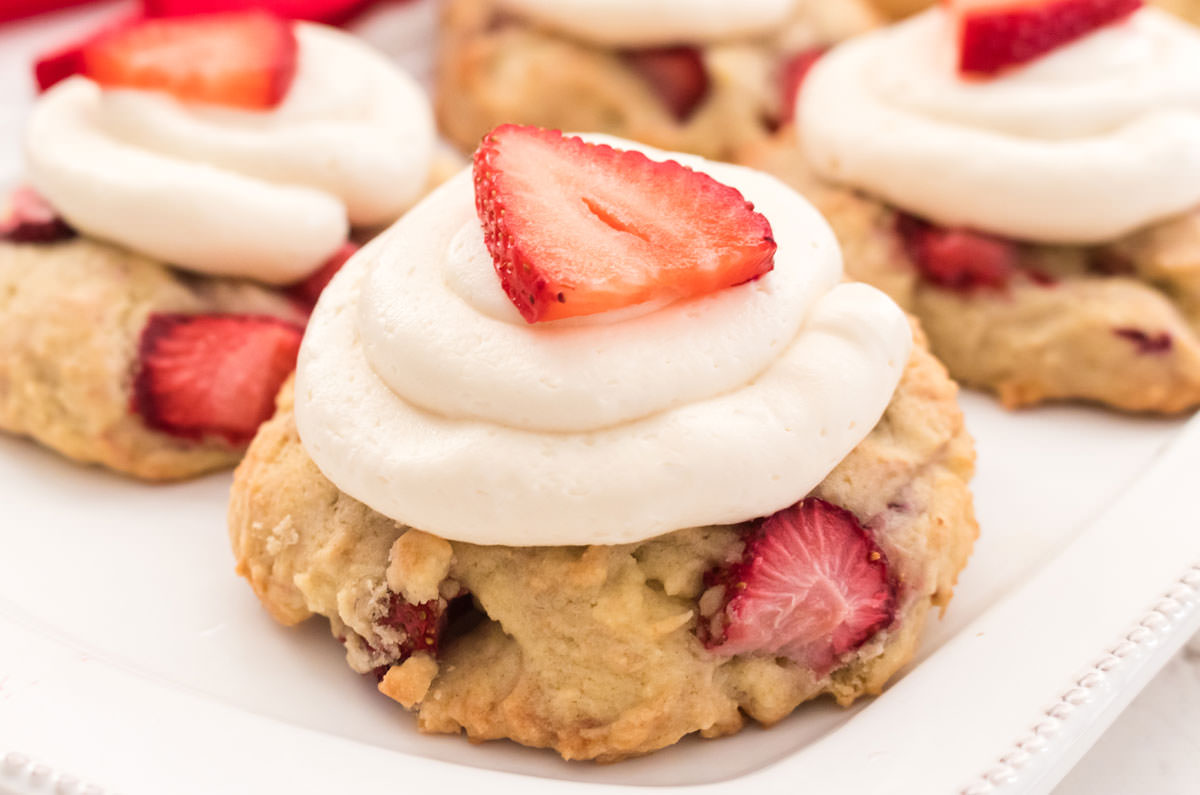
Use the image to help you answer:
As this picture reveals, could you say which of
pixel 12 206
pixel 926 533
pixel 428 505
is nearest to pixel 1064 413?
pixel 926 533

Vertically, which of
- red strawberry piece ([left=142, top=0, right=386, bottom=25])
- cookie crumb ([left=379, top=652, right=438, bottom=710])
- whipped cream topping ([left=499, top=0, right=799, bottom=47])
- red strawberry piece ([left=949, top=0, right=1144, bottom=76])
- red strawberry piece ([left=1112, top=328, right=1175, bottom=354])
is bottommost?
red strawberry piece ([left=142, top=0, right=386, bottom=25])

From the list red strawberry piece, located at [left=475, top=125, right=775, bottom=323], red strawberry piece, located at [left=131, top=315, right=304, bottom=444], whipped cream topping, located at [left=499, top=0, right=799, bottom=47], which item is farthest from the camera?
whipped cream topping, located at [left=499, top=0, right=799, bottom=47]

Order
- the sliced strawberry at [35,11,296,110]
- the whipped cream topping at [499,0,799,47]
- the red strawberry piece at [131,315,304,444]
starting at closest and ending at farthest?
1. the red strawberry piece at [131,315,304,444]
2. the sliced strawberry at [35,11,296,110]
3. the whipped cream topping at [499,0,799,47]

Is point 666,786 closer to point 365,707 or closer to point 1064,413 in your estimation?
point 365,707

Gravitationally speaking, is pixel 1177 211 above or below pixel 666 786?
above

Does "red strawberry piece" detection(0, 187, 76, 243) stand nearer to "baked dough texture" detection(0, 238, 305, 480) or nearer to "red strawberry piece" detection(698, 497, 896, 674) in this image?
"baked dough texture" detection(0, 238, 305, 480)

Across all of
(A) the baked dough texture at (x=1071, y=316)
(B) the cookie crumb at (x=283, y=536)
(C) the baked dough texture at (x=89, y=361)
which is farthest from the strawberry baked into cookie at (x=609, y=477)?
(A) the baked dough texture at (x=1071, y=316)

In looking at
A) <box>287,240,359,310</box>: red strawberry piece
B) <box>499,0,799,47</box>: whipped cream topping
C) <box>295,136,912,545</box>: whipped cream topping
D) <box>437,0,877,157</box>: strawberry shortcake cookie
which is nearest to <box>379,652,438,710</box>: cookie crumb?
<box>295,136,912,545</box>: whipped cream topping
